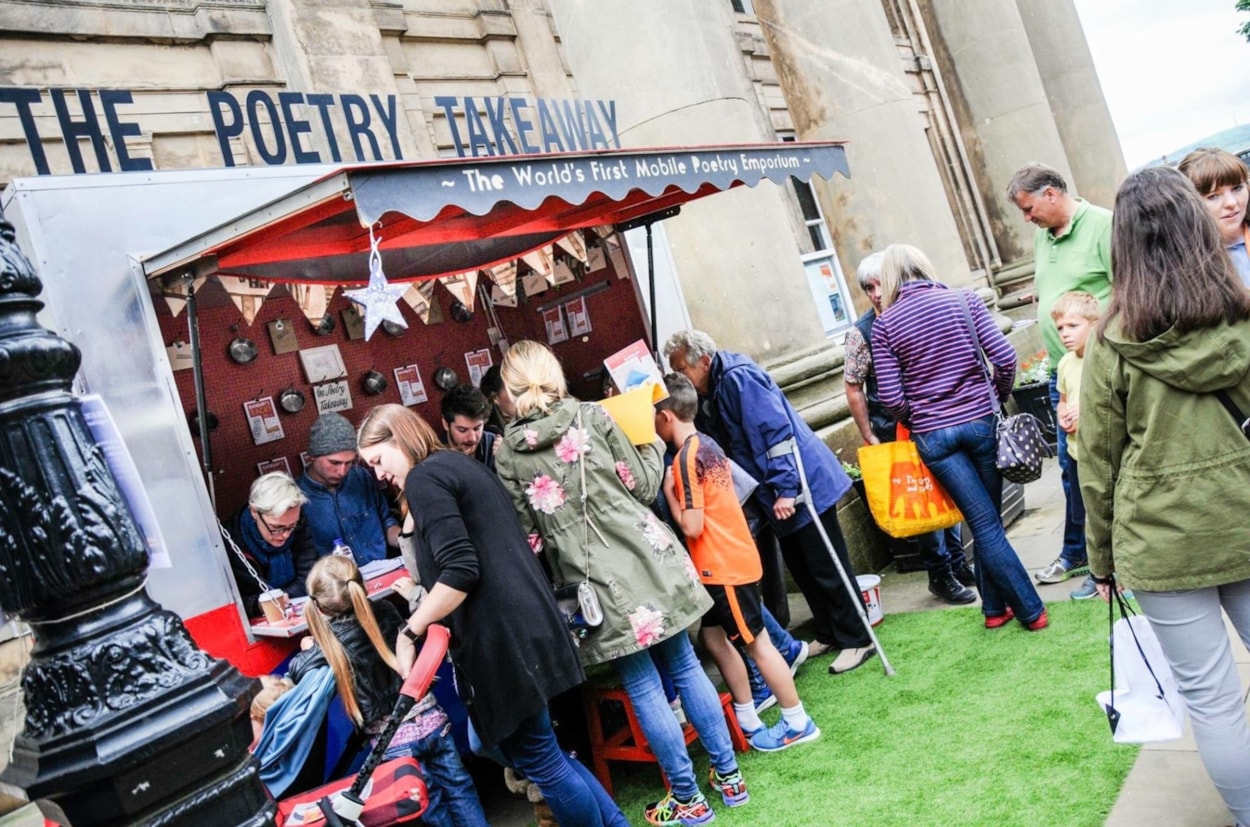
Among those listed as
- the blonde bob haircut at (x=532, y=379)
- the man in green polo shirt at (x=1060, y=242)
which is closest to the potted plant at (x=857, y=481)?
the man in green polo shirt at (x=1060, y=242)

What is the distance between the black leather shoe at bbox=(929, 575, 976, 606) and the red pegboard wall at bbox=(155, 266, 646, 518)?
283 cm

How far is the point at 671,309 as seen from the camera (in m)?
7.20

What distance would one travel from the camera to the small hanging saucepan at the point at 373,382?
23.5ft

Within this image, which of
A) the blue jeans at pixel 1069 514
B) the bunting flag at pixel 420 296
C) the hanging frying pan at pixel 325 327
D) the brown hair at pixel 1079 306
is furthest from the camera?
the hanging frying pan at pixel 325 327

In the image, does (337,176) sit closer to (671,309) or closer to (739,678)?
(739,678)

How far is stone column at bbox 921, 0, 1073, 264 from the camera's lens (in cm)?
1487

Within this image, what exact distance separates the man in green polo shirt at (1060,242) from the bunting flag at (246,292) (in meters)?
4.03

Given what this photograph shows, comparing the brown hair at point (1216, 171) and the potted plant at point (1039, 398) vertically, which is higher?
the brown hair at point (1216, 171)

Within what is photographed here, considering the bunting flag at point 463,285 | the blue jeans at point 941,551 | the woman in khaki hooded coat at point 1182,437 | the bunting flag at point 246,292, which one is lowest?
the blue jeans at point 941,551

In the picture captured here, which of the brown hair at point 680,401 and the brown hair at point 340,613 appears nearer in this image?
the brown hair at point 340,613

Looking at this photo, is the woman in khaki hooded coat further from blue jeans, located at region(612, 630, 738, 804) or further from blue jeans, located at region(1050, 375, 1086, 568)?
blue jeans, located at region(1050, 375, 1086, 568)

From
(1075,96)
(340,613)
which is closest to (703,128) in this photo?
(340,613)

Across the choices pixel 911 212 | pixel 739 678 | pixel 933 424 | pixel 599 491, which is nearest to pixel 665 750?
pixel 739 678

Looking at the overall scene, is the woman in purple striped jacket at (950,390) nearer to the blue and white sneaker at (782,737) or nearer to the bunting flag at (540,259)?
the blue and white sneaker at (782,737)
